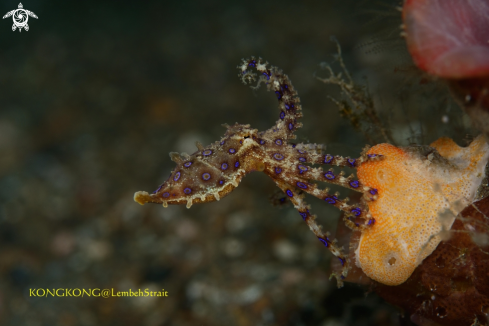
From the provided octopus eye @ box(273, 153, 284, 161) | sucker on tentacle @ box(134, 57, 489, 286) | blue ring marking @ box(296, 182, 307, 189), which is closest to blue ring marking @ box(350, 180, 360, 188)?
sucker on tentacle @ box(134, 57, 489, 286)

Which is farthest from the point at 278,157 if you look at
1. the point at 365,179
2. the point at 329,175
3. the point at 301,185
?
the point at 365,179

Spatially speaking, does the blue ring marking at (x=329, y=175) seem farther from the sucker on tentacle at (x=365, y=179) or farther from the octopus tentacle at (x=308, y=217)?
the octopus tentacle at (x=308, y=217)

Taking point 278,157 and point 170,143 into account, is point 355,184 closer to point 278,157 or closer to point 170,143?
point 278,157

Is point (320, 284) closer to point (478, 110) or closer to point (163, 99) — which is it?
point (478, 110)

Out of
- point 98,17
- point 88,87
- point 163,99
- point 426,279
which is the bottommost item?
point 426,279

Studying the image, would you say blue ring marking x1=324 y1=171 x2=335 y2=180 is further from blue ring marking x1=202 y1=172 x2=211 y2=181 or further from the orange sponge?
blue ring marking x1=202 y1=172 x2=211 y2=181

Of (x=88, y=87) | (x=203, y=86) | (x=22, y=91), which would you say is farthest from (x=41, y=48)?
(x=203, y=86)

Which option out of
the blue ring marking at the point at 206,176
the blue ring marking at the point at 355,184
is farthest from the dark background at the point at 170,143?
the blue ring marking at the point at 206,176

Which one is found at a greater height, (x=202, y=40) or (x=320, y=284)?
(x=202, y=40)
